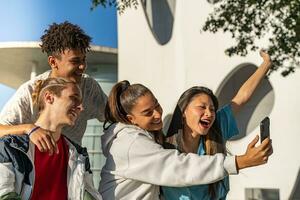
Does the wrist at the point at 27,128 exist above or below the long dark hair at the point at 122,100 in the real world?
below

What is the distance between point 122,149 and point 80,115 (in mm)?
905

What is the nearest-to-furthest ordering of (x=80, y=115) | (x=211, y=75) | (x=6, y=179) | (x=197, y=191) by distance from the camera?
(x=6, y=179)
(x=197, y=191)
(x=80, y=115)
(x=211, y=75)

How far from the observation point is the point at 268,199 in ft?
34.3

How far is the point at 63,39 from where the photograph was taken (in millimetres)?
2947

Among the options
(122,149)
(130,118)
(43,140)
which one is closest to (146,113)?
(130,118)

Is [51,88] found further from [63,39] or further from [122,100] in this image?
[63,39]

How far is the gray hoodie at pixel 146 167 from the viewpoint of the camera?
7.29 ft

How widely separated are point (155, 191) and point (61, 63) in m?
1.02

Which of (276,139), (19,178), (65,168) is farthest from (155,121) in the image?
(276,139)

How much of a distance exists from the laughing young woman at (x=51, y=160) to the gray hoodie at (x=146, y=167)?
0.45 ft

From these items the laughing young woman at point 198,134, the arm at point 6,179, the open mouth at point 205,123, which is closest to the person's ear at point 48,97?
the arm at point 6,179

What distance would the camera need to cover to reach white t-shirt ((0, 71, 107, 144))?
2697 millimetres

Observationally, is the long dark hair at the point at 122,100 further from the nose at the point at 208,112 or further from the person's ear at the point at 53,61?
the person's ear at the point at 53,61

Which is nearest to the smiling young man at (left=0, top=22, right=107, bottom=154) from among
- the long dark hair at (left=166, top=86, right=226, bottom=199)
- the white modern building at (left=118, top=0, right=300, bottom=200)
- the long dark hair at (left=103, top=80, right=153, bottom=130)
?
the long dark hair at (left=103, top=80, right=153, bottom=130)
